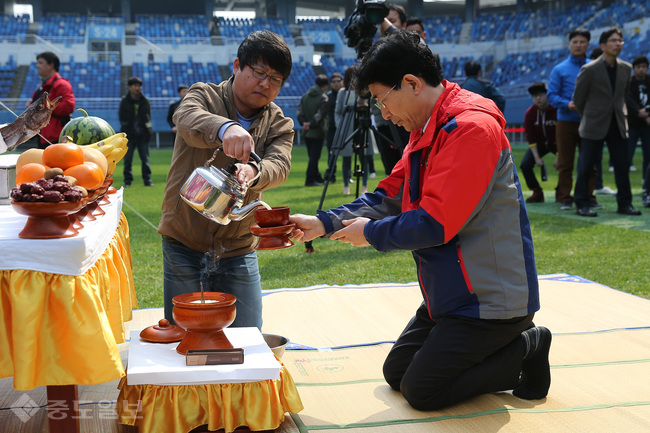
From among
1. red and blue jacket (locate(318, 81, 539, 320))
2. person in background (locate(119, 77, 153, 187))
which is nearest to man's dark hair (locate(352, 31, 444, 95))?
red and blue jacket (locate(318, 81, 539, 320))

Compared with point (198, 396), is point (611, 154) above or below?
above

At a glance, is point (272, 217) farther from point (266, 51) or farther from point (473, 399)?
point (473, 399)

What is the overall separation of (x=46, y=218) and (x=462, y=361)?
1467mm

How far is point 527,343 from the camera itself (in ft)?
7.84

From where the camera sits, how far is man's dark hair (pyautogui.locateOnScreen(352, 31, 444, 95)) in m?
2.17

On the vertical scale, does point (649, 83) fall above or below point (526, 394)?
above

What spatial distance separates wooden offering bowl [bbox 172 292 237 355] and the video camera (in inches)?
109

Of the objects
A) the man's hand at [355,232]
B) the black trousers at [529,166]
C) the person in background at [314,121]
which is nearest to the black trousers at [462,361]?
the man's hand at [355,232]

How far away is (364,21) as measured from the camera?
4492 mm

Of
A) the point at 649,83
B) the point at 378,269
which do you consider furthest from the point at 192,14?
the point at 378,269

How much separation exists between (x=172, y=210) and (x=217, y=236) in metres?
0.21

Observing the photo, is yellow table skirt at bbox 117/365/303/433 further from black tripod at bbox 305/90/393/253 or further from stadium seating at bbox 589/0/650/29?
stadium seating at bbox 589/0/650/29

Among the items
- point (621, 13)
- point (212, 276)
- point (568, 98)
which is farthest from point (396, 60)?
point (621, 13)

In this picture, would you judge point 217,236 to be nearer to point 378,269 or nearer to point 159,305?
point 159,305
